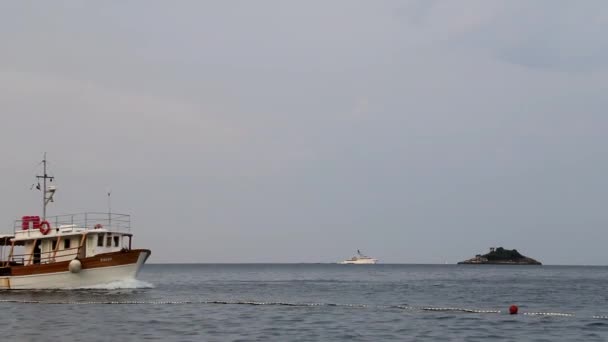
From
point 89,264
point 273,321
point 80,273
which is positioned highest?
point 89,264

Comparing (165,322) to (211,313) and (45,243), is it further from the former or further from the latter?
(45,243)

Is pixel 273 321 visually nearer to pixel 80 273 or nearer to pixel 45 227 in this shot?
pixel 80 273

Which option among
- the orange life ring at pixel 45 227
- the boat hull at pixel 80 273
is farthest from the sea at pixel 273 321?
the orange life ring at pixel 45 227

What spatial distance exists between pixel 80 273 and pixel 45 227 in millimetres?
5616

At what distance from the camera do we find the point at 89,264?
187 ft

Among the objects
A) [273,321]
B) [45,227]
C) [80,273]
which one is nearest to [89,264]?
[80,273]

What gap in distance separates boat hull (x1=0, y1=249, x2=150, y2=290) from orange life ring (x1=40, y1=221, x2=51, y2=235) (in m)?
3.20

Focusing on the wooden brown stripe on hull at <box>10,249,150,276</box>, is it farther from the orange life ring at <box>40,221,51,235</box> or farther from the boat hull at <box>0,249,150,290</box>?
the orange life ring at <box>40,221,51,235</box>

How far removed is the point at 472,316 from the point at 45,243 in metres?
35.3

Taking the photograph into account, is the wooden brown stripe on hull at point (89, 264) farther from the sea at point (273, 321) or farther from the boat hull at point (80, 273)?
the sea at point (273, 321)

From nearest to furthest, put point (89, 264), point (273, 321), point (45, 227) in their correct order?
point (273, 321) < point (89, 264) < point (45, 227)

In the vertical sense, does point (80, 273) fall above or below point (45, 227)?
below

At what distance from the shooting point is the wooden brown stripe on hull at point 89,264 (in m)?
56.9

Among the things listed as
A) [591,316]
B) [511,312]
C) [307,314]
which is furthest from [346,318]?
[591,316]
